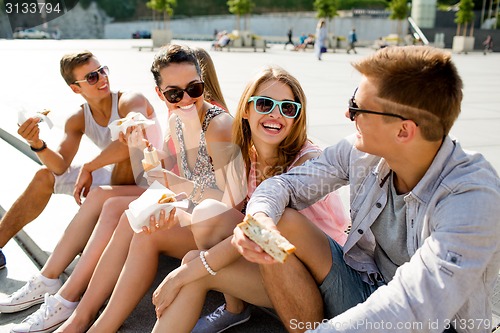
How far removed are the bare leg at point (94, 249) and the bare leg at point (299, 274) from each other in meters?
1.02

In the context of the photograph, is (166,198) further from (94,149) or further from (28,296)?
(94,149)

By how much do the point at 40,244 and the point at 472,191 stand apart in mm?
2825

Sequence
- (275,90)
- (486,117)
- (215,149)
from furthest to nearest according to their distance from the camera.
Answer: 1. (486,117)
2. (215,149)
3. (275,90)

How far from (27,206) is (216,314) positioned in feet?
5.23

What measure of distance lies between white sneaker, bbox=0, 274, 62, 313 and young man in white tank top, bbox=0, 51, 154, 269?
1.76 feet

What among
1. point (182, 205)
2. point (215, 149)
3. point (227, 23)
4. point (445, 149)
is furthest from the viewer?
point (227, 23)

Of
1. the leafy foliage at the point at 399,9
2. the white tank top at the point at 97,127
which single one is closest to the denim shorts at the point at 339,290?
the white tank top at the point at 97,127

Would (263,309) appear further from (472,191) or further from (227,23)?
(227,23)

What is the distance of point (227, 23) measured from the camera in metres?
49.1

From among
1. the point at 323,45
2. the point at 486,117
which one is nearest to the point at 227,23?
the point at 323,45

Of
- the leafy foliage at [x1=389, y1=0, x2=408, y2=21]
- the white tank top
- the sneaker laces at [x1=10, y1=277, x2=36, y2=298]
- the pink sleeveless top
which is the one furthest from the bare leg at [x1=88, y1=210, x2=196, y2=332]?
the leafy foliage at [x1=389, y1=0, x2=408, y2=21]

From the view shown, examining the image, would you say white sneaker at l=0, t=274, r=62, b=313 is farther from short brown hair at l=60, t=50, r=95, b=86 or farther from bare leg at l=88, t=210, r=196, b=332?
short brown hair at l=60, t=50, r=95, b=86

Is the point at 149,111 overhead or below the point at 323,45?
overhead

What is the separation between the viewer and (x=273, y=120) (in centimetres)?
245
